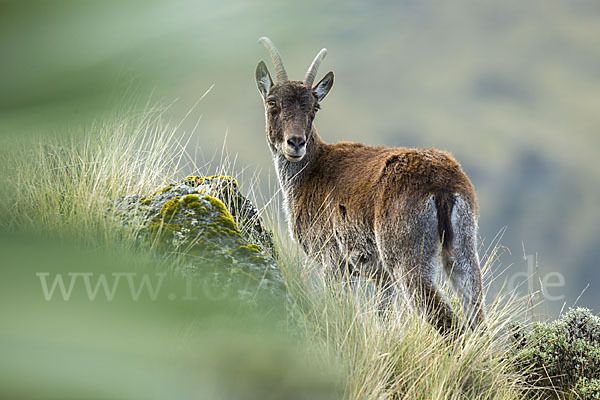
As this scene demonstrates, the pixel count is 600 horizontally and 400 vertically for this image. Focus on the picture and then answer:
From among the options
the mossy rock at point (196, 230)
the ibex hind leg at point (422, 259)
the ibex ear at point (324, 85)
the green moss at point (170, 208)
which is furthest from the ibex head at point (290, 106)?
the green moss at point (170, 208)

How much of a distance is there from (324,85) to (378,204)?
2.51 metres

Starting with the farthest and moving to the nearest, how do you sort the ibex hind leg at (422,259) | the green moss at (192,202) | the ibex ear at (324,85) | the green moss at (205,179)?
the ibex ear at (324,85), the green moss at (205,179), the ibex hind leg at (422,259), the green moss at (192,202)

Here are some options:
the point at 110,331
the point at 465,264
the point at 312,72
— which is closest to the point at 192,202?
the point at 465,264

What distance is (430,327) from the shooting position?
5301 millimetres

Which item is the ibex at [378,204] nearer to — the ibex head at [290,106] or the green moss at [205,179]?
the ibex head at [290,106]

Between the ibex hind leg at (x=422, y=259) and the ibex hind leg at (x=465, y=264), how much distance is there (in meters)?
0.16

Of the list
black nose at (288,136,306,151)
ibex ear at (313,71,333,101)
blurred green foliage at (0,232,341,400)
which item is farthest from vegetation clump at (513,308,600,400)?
blurred green foliage at (0,232,341,400)

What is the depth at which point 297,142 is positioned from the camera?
6.60 m

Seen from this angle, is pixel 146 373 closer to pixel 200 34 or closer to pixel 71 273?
pixel 71 273

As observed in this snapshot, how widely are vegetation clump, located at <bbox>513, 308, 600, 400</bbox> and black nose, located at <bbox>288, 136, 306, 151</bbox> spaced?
3.02 metres

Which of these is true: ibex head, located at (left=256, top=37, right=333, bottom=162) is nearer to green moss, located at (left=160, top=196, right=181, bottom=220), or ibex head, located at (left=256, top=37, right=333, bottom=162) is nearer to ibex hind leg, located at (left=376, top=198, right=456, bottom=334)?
ibex hind leg, located at (left=376, top=198, right=456, bottom=334)

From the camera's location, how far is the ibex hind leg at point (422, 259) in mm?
5332

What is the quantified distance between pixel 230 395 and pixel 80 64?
842mm

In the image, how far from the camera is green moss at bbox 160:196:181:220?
4.53 m
